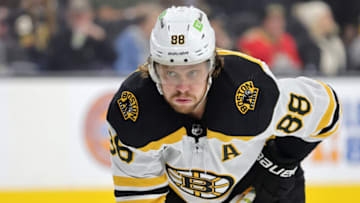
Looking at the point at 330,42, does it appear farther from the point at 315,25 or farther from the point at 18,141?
the point at 18,141

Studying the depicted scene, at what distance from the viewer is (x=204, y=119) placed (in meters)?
2.11

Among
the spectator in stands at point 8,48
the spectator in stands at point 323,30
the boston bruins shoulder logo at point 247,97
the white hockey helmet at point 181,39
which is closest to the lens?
the white hockey helmet at point 181,39

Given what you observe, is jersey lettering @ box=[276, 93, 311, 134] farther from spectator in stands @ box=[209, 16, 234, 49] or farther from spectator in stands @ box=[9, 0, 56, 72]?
spectator in stands @ box=[9, 0, 56, 72]

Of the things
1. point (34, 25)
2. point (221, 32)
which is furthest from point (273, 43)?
point (34, 25)

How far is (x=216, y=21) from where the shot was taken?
426 centimetres

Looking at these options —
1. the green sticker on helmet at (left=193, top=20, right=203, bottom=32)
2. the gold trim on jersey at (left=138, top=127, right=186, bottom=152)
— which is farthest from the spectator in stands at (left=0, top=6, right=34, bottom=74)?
the green sticker on helmet at (left=193, top=20, right=203, bottom=32)

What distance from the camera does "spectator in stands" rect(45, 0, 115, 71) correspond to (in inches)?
163

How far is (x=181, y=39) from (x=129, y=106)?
365mm

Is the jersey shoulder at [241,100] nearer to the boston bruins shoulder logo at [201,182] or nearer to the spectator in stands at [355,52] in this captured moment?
the boston bruins shoulder logo at [201,182]

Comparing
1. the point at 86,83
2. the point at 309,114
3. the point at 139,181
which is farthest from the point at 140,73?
the point at 86,83

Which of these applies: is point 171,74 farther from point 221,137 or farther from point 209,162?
point 209,162

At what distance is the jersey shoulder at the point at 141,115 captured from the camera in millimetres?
2049

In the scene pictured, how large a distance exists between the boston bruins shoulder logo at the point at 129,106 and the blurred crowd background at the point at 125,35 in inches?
81.8

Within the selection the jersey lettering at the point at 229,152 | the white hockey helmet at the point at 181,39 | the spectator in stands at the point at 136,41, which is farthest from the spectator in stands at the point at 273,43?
the white hockey helmet at the point at 181,39
